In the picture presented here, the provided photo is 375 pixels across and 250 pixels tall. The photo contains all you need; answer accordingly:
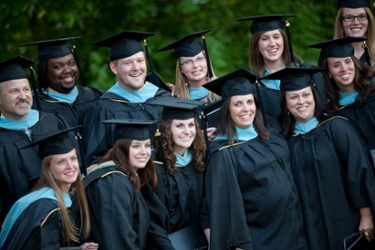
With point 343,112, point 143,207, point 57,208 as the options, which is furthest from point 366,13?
point 57,208

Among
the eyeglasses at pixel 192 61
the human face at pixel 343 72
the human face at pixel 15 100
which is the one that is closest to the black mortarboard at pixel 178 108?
the eyeglasses at pixel 192 61

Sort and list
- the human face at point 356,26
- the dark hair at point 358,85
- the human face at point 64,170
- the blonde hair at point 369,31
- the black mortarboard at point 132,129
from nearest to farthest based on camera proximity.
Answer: the human face at point 64,170, the black mortarboard at point 132,129, the dark hair at point 358,85, the blonde hair at point 369,31, the human face at point 356,26

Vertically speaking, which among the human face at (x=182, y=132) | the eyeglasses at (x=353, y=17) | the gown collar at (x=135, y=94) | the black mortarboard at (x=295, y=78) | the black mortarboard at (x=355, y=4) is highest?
the black mortarboard at (x=355, y=4)

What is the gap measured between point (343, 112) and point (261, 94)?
2.71ft

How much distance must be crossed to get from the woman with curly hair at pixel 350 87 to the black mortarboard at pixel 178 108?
1.25 m

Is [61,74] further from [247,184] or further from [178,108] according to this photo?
[247,184]

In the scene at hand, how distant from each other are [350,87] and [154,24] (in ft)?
14.0

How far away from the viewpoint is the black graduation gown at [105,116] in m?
7.07

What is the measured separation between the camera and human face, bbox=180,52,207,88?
7.68 meters

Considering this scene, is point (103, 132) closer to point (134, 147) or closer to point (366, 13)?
point (134, 147)

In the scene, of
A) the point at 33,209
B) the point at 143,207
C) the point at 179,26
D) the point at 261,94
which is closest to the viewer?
the point at 33,209

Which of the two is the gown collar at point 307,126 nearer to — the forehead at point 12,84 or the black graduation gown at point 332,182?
the black graduation gown at point 332,182

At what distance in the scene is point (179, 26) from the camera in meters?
10.8

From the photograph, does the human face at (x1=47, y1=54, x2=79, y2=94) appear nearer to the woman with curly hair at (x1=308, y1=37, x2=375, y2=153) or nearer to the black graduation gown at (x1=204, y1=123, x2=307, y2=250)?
the black graduation gown at (x1=204, y1=123, x2=307, y2=250)
